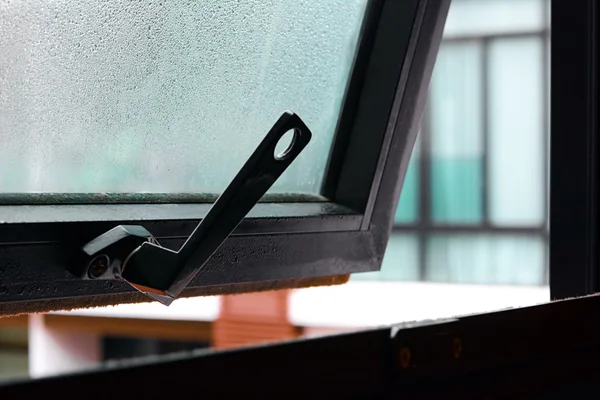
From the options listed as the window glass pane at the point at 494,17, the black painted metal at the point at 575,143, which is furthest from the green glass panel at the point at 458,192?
the black painted metal at the point at 575,143

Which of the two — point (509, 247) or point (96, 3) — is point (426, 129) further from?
point (96, 3)

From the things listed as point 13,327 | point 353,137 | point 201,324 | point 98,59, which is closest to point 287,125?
point 98,59

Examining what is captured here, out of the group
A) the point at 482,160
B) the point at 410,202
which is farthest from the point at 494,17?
the point at 410,202

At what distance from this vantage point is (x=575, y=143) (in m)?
1.05

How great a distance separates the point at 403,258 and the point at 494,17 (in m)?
1.31

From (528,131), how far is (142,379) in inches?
154

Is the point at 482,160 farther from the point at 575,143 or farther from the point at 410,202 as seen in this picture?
the point at 575,143

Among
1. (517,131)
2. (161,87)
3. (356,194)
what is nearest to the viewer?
(161,87)

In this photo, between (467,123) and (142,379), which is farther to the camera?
(467,123)

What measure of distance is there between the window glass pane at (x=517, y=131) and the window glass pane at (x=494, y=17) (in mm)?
71

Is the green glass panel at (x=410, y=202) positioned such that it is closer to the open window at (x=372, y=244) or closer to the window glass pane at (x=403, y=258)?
the window glass pane at (x=403, y=258)

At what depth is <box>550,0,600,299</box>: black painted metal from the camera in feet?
3.41

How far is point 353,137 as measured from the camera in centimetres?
105

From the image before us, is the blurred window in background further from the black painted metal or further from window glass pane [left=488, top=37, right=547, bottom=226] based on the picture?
the black painted metal
